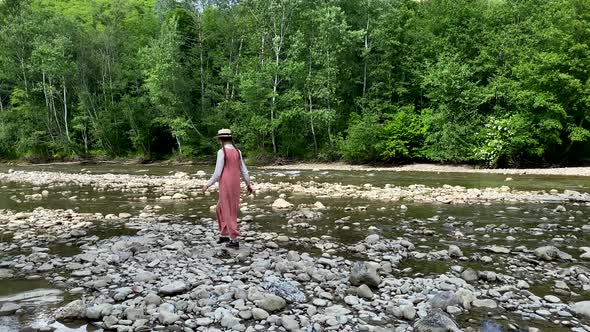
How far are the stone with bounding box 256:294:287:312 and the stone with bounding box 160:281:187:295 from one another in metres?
1.21

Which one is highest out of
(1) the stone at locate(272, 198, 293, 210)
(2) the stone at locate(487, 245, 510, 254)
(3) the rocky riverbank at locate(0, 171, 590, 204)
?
(2) the stone at locate(487, 245, 510, 254)

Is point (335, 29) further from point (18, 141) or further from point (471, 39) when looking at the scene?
point (18, 141)

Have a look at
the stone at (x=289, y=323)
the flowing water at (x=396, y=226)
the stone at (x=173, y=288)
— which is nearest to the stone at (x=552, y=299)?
→ the flowing water at (x=396, y=226)

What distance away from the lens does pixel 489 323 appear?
492 centimetres

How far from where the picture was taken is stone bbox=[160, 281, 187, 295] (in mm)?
5789

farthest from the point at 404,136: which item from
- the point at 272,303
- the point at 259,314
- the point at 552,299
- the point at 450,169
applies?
the point at 259,314

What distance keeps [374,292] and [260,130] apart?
3187 cm

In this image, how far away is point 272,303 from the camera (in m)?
5.34

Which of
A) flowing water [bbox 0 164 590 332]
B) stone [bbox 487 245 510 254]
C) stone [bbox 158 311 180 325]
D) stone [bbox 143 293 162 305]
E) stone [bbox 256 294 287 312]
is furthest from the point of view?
stone [bbox 487 245 510 254]

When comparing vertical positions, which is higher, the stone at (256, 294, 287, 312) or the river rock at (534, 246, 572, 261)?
the stone at (256, 294, 287, 312)

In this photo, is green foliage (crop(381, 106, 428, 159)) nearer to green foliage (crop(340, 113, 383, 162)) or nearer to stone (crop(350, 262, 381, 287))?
green foliage (crop(340, 113, 383, 162))

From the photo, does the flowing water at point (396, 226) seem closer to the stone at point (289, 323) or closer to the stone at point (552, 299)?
the stone at point (552, 299)

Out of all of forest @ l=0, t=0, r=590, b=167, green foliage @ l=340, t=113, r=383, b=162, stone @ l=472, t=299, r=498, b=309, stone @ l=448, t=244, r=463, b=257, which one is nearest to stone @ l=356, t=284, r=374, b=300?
stone @ l=472, t=299, r=498, b=309

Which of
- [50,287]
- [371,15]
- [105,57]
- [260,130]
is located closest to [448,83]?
[371,15]
